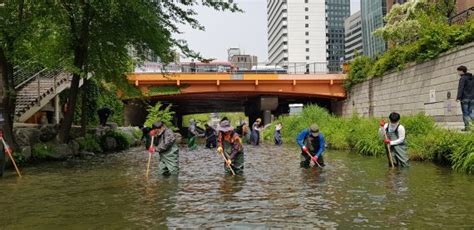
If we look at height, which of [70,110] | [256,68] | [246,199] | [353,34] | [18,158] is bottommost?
[246,199]

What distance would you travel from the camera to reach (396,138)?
46.4ft

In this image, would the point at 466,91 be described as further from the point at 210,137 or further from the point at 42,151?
the point at 42,151

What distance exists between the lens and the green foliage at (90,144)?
2363cm

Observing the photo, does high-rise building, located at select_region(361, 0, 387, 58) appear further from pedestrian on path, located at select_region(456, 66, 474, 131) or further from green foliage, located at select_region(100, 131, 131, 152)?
pedestrian on path, located at select_region(456, 66, 474, 131)

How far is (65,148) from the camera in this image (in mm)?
20750

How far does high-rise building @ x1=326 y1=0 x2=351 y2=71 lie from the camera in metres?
152

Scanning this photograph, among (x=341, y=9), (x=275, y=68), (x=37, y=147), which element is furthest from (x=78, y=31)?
(x=341, y=9)

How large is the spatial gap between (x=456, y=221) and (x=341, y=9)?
165087 millimetres

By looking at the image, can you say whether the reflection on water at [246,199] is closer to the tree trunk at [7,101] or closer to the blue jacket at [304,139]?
the blue jacket at [304,139]

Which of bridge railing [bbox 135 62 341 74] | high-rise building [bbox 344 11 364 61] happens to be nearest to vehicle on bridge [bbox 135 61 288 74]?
bridge railing [bbox 135 62 341 74]

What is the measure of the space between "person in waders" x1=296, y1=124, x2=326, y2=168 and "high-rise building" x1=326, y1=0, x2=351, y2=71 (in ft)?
449

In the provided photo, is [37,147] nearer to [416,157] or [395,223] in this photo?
[416,157]

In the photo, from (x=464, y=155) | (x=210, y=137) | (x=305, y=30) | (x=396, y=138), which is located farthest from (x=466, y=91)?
(x=305, y=30)

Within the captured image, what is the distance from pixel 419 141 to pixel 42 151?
14281mm
